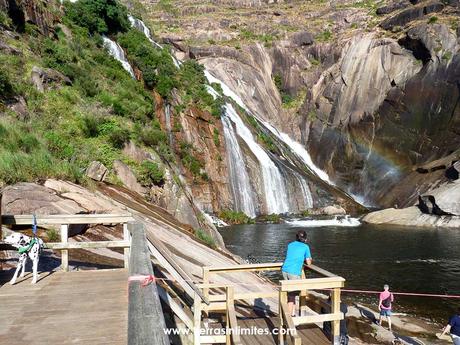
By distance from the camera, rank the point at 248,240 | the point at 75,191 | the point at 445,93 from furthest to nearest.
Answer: the point at 445,93 < the point at 248,240 < the point at 75,191

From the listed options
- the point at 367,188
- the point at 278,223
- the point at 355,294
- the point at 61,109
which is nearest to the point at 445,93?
the point at 367,188

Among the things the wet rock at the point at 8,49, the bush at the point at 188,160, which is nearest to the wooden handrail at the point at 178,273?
the wet rock at the point at 8,49

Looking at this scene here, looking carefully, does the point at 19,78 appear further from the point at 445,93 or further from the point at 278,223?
the point at 445,93

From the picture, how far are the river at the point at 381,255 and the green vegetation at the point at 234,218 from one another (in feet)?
5.75

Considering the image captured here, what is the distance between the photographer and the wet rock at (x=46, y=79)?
65.5ft

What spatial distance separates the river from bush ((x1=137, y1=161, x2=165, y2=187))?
21.1ft

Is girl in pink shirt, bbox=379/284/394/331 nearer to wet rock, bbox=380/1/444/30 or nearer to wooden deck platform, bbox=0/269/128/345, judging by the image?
wooden deck platform, bbox=0/269/128/345

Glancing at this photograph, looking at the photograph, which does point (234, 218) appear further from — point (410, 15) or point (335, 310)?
point (410, 15)

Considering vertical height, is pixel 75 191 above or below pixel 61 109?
below

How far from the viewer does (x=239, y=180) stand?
39.6 m

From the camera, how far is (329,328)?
715 cm

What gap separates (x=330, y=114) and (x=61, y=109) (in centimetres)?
4312

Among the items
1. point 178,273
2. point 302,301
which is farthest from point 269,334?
point 178,273

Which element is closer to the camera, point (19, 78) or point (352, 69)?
point (19, 78)
